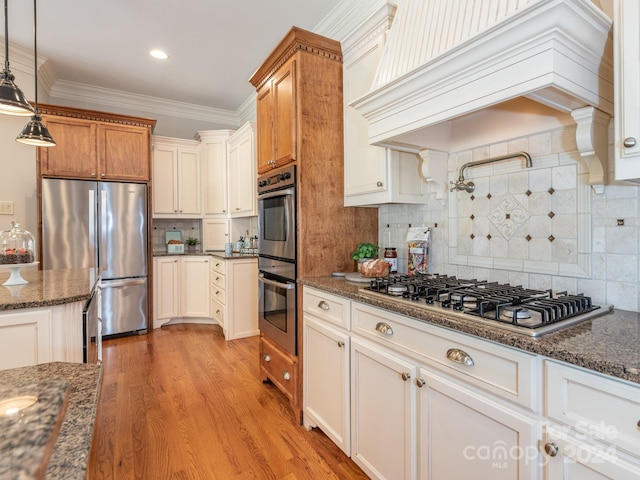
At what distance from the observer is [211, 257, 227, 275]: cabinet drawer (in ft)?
12.2

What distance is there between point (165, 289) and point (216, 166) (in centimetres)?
168

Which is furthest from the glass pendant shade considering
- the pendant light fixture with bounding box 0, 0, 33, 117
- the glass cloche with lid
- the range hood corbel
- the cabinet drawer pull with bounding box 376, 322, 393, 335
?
the range hood corbel

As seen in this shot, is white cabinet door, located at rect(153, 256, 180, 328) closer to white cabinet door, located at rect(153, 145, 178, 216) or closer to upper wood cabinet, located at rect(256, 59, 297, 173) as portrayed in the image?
white cabinet door, located at rect(153, 145, 178, 216)

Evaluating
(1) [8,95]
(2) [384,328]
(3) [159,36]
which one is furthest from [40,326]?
(3) [159,36]

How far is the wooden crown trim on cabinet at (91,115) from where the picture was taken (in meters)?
3.48

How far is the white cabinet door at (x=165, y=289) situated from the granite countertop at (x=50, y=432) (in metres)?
3.67

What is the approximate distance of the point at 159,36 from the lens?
3137 millimetres

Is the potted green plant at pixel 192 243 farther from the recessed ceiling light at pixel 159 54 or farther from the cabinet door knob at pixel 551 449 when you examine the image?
the cabinet door knob at pixel 551 449

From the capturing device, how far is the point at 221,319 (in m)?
3.90

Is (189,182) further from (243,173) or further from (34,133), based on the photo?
(34,133)

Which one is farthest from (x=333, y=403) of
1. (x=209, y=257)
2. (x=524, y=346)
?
(x=209, y=257)

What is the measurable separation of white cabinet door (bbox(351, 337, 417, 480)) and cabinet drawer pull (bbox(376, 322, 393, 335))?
0.08m

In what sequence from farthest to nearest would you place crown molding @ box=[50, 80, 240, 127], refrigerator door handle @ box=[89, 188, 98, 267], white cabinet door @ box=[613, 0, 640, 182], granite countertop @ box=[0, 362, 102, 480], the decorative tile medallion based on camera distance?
crown molding @ box=[50, 80, 240, 127]
refrigerator door handle @ box=[89, 188, 98, 267]
the decorative tile medallion
white cabinet door @ box=[613, 0, 640, 182]
granite countertop @ box=[0, 362, 102, 480]

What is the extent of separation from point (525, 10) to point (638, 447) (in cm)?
116
